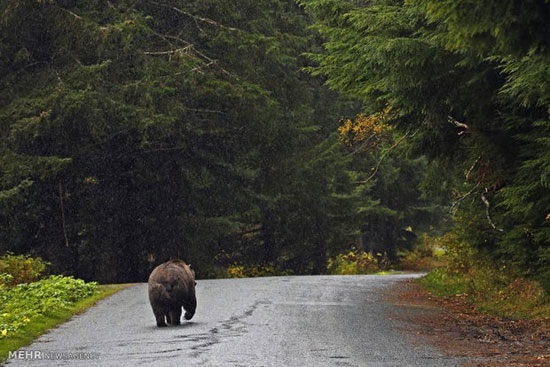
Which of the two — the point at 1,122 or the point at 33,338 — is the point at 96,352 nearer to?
the point at 33,338

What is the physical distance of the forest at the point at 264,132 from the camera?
14250 mm

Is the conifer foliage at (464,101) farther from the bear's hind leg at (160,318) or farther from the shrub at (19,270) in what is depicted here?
the shrub at (19,270)

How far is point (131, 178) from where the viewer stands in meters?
30.2

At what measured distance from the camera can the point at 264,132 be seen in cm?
3431

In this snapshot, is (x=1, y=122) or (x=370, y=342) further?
(x=1, y=122)

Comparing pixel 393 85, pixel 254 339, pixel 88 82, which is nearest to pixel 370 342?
pixel 254 339

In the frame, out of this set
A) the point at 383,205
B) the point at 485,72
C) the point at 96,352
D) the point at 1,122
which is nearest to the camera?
the point at 96,352

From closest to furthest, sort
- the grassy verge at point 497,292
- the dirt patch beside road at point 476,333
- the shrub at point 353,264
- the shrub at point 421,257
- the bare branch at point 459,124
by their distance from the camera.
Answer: the dirt patch beside road at point 476,333 → the bare branch at point 459,124 → the grassy verge at point 497,292 → the shrub at point 353,264 → the shrub at point 421,257

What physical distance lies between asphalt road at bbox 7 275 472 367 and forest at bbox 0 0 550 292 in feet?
11.6

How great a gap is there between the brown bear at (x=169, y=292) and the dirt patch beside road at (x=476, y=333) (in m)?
3.73

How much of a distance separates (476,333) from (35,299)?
353 inches

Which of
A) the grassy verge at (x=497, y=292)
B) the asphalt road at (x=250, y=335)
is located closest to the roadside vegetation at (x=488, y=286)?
the grassy verge at (x=497, y=292)

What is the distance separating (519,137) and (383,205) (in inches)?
1129

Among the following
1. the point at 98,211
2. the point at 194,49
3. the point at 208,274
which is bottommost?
the point at 208,274
